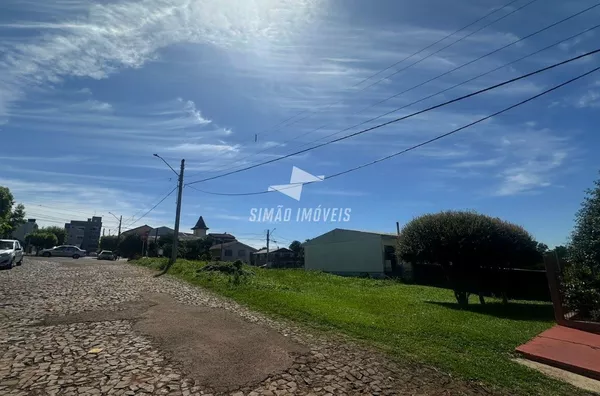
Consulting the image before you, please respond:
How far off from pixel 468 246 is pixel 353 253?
20.7 metres

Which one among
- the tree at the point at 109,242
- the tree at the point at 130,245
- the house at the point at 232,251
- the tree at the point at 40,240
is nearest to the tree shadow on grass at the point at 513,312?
the tree at the point at 130,245

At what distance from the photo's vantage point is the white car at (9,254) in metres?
17.6

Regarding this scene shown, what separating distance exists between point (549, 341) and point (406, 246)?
7.10 metres

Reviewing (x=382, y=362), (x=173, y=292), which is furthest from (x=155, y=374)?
(x=173, y=292)

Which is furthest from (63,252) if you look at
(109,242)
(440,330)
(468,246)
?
(440,330)

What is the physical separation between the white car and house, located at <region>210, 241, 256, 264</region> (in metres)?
46.4

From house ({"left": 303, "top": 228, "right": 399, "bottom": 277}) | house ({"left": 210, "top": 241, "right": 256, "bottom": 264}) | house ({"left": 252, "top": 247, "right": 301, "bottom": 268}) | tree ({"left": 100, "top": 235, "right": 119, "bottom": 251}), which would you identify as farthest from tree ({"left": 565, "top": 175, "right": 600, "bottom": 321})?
tree ({"left": 100, "top": 235, "right": 119, "bottom": 251})

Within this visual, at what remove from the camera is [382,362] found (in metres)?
5.27

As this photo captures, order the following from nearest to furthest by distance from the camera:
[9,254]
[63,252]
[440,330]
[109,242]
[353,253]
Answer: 1. [440,330]
2. [9,254]
3. [353,253]
4. [63,252]
5. [109,242]

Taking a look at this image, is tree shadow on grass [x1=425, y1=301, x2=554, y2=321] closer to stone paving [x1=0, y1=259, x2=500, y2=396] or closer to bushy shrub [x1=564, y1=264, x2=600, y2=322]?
bushy shrub [x1=564, y1=264, x2=600, y2=322]

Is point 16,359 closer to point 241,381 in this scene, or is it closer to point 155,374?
point 155,374

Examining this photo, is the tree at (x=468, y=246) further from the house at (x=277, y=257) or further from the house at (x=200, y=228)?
the house at (x=200, y=228)

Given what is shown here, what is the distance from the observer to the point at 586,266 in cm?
991

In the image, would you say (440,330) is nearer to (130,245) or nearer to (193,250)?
(193,250)
